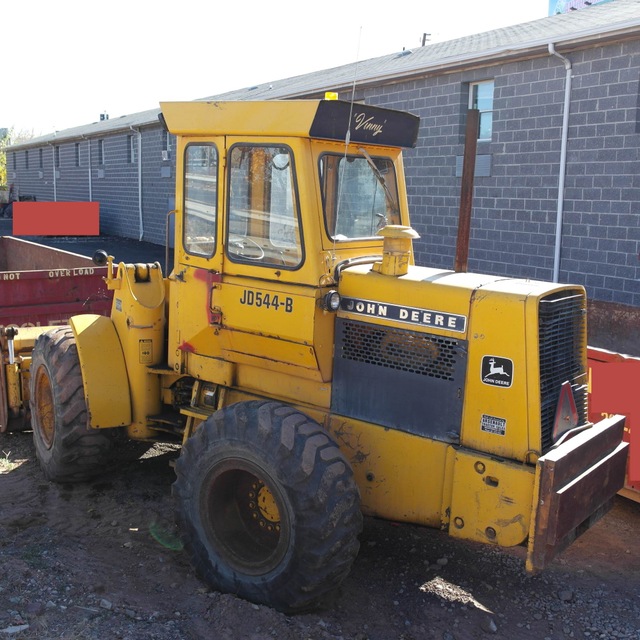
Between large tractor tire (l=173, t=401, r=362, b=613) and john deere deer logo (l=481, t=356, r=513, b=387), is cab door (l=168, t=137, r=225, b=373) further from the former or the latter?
john deere deer logo (l=481, t=356, r=513, b=387)

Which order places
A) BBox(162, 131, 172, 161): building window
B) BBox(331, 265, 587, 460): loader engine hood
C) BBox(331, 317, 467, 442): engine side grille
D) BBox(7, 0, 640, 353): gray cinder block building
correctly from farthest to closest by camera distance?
BBox(162, 131, 172, 161): building window → BBox(7, 0, 640, 353): gray cinder block building → BBox(331, 317, 467, 442): engine side grille → BBox(331, 265, 587, 460): loader engine hood

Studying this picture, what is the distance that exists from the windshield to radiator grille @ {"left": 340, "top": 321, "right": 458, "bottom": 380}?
0.60 meters

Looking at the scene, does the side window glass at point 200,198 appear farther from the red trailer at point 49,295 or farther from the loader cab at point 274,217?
the red trailer at point 49,295

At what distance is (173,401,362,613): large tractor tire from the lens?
3.89 meters

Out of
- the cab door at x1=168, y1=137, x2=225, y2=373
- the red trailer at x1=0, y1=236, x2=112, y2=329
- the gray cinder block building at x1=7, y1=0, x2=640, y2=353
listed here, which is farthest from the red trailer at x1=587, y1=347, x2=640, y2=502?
the red trailer at x1=0, y1=236, x2=112, y2=329

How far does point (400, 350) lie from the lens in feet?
14.1

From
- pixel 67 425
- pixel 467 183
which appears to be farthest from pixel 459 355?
pixel 67 425

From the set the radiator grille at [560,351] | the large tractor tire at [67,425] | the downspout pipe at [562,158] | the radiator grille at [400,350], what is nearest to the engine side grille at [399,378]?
the radiator grille at [400,350]

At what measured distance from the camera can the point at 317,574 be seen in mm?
3910

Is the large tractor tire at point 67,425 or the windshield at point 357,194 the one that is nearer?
the windshield at point 357,194

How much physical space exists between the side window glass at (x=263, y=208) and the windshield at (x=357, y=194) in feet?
0.69

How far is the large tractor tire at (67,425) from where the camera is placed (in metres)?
5.55

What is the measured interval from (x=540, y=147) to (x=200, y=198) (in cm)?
782

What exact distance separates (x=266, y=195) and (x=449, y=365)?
147 cm
